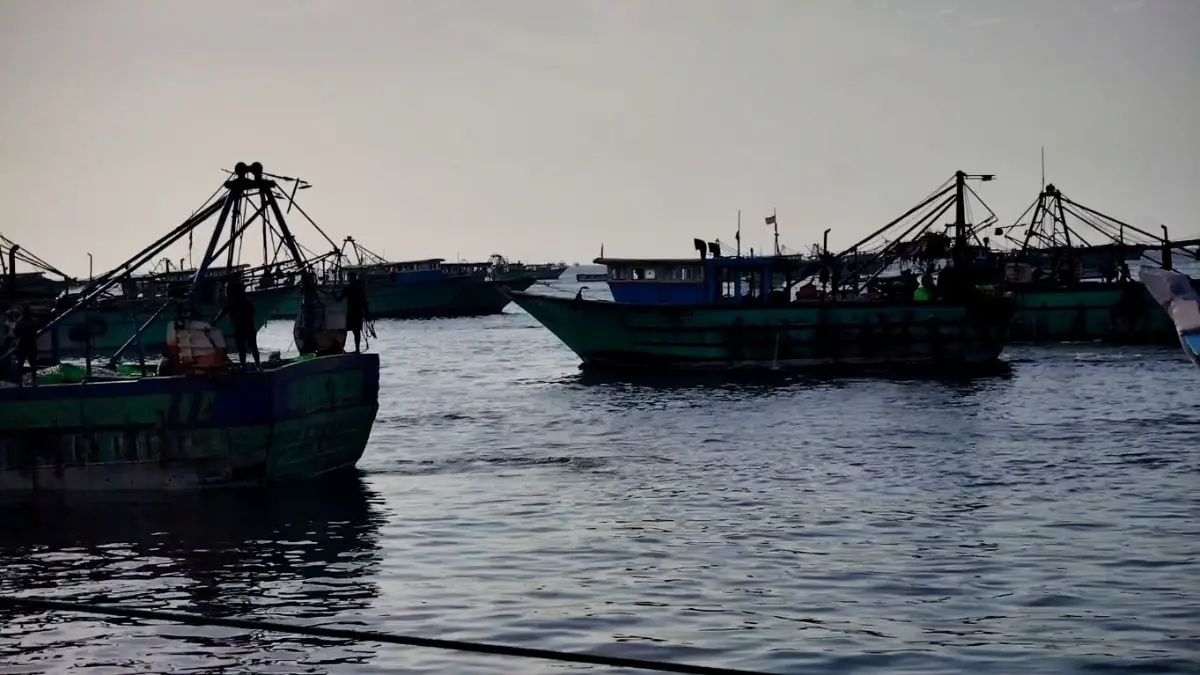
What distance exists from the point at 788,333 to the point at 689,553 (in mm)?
29718

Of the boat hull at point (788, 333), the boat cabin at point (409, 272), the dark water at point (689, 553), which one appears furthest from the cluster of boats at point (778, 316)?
the boat cabin at point (409, 272)

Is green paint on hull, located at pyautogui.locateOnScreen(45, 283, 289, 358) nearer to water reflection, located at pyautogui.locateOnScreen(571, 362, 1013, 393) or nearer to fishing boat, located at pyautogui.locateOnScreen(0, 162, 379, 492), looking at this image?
water reflection, located at pyautogui.locateOnScreen(571, 362, 1013, 393)

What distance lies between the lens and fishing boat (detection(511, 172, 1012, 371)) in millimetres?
46156

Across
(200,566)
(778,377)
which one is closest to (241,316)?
(200,566)

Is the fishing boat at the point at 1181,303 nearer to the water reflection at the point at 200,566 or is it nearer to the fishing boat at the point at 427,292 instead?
the water reflection at the point at 200,566

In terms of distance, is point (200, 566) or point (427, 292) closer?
point (200, 566)

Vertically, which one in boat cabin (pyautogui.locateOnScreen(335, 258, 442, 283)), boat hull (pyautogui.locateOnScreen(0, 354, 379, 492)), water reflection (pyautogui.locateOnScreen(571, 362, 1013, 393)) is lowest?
water reflection (pyautogui.locateOnScreen(571, 362, 1013, 393))

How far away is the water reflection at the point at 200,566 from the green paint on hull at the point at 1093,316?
39471mm

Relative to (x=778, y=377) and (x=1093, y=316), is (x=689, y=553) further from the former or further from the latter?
(x=1093, y=316)

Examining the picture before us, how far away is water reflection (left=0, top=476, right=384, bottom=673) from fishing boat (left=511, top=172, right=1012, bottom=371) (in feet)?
77.8

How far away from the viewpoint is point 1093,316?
55.9 meters

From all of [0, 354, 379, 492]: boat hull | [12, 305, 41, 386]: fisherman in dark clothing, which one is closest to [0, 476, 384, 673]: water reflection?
[0, 354, 379, 492]: boat hull

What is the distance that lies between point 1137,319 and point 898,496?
1497 inches

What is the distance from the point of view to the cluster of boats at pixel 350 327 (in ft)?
71.5
